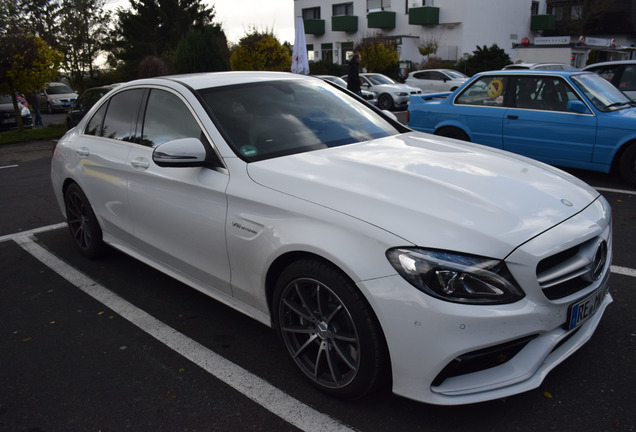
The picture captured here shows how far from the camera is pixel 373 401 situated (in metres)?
2.70

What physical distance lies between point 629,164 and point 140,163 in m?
5.99

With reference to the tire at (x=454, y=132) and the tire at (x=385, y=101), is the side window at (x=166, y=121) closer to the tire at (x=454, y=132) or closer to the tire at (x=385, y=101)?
the tire at (x=454, y=132)

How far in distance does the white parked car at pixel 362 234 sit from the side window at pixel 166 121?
0.02m

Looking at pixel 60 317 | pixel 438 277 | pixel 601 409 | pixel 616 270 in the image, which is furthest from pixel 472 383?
pixel 60 317

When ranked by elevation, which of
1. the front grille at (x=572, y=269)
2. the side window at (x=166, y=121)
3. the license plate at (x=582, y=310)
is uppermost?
the side window at (x=166, y=121)

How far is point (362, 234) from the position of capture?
7.90 feet

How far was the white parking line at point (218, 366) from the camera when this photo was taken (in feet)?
8.51

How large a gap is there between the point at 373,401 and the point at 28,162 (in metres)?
11.3

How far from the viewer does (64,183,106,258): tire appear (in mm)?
4648

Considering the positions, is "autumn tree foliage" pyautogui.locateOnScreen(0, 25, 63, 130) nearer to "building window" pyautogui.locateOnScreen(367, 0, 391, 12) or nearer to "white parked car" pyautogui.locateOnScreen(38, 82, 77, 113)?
"white parked car" pyautogui.locateOnScreen(38, 82, 77, 113)

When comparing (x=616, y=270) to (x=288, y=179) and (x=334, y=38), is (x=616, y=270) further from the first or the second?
(x=334, y=38)

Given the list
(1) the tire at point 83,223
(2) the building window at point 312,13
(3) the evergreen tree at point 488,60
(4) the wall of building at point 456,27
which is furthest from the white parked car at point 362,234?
(2) the building window at point 312,13

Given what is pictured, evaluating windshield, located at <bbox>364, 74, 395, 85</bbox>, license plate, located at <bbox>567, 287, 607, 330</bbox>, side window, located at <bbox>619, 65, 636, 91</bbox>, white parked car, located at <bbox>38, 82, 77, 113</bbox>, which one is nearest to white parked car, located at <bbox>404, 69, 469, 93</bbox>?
windshield, located at <bbox>364, 74, 395, 85</bbox>

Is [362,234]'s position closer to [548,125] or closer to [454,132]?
[548,125]
